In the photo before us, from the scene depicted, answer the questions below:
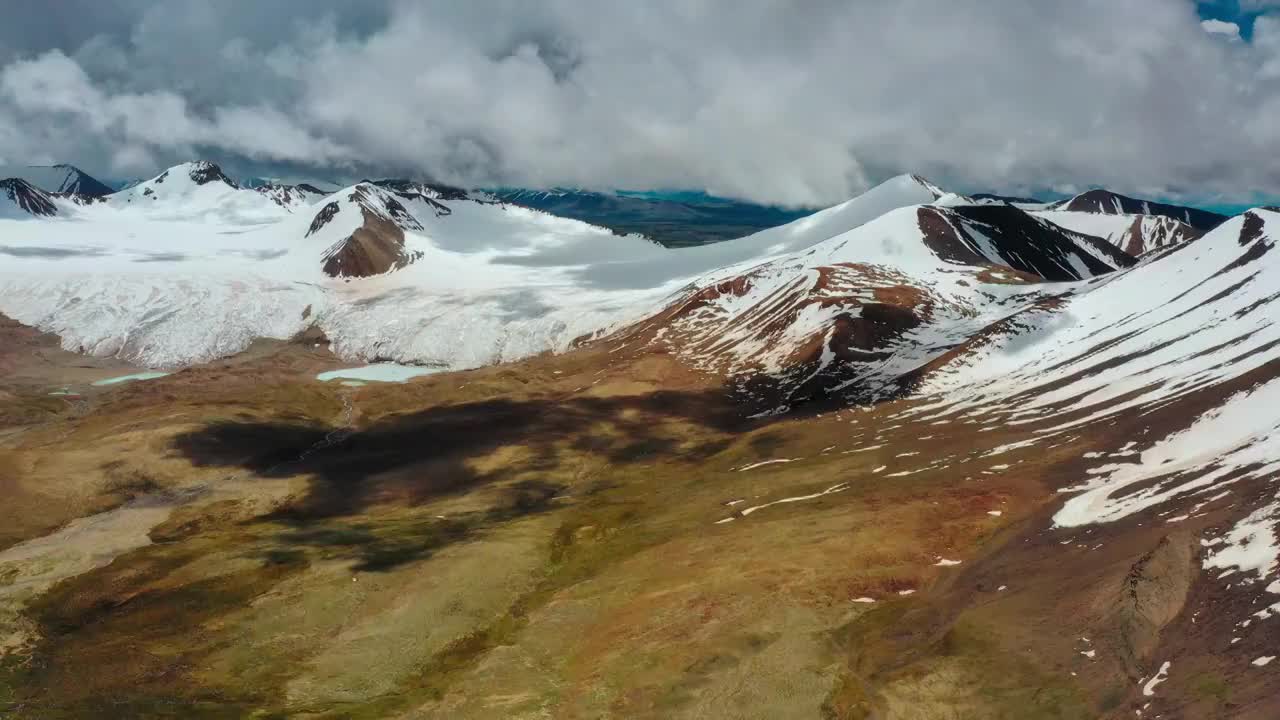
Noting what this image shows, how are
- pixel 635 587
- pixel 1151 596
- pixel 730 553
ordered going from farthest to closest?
pixel 730 553 → pixel 635 587 → pixel 1151 596

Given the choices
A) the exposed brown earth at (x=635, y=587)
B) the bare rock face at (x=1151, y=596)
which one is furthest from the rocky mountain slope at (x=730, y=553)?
the exposed brown earth at (x=635, y=587)

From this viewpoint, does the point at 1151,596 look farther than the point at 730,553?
No

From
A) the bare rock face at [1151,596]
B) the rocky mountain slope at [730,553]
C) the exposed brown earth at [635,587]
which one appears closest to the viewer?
the bare rock face at [1151,596]

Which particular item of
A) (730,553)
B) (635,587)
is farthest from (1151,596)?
(635,587)

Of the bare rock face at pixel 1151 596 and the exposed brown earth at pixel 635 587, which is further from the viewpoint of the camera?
the exposed brown earth at pixel 635 587

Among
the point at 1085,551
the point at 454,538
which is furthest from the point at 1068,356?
the point at 454,538

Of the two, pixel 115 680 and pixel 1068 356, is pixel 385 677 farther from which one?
pixel 1068 356

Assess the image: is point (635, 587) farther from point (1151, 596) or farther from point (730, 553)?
point (1151, 596)

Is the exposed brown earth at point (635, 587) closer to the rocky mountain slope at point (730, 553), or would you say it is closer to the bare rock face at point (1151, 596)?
the bare rock face at point (1151, 596)

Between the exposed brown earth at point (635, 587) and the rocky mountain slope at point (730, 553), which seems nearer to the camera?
the exposed brown earth at point (635, 587)

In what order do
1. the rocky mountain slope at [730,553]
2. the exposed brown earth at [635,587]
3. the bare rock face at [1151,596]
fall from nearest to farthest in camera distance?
the bare rock face at [1151,596] → the exposed brown earth at [635,587] → the rocky mountain slope at [730,553]

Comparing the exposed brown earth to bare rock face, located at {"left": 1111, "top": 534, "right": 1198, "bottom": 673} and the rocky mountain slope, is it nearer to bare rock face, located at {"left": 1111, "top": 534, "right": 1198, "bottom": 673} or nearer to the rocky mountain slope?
bare rock face, located at {"left": 1111, "top": 534, "right": 1198, "bottom": 673}

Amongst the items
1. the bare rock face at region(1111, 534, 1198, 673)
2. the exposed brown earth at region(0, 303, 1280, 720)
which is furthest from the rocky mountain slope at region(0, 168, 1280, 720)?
the exposed brown earth at region(0, 303, 1280, 720)
